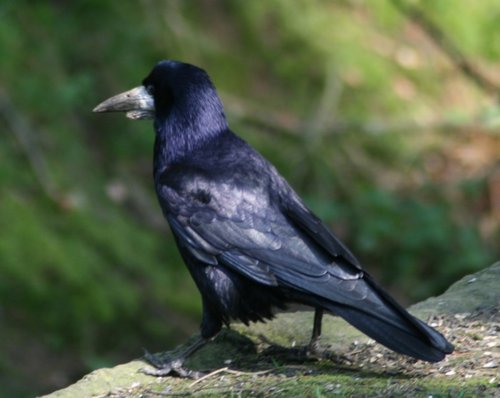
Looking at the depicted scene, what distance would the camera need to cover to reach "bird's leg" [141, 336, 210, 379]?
5.03 metres

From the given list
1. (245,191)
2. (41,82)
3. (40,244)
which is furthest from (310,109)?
(245,191)

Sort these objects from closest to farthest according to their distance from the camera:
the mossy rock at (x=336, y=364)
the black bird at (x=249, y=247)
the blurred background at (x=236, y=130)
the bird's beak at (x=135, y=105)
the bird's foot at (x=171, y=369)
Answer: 1. the mossy rock at (x=336, y=364)
2. the black bird at (x=249, y=247)
3. the bird's foot at (x=171, y=369)
4. the bird's beak at (x=135, y=105)
5. the blurred background at (x=236, y=130)

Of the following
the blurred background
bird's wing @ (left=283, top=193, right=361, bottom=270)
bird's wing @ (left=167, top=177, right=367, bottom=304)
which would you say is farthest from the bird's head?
the blurred background

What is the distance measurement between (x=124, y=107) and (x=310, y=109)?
423 cm

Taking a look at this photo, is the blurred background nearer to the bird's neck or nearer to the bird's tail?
the bird's neck

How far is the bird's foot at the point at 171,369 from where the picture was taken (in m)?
5.01

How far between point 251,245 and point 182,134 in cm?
85

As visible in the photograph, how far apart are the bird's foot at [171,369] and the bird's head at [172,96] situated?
1182 millimetres

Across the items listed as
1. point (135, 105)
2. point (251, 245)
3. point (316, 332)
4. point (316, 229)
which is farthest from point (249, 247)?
point (135, 105)

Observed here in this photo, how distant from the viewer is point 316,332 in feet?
16.7

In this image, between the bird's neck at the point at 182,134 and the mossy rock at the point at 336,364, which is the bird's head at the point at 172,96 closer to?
the bird's neck at the point at 182,134

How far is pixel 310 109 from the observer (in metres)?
10.0

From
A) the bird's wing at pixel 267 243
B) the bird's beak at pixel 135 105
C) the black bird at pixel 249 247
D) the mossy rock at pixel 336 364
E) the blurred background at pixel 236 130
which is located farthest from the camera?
the blurred background at pixel 236 130

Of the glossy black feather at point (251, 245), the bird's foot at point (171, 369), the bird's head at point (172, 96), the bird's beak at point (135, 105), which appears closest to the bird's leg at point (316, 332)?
the glossy black feather at point (251, 245)
